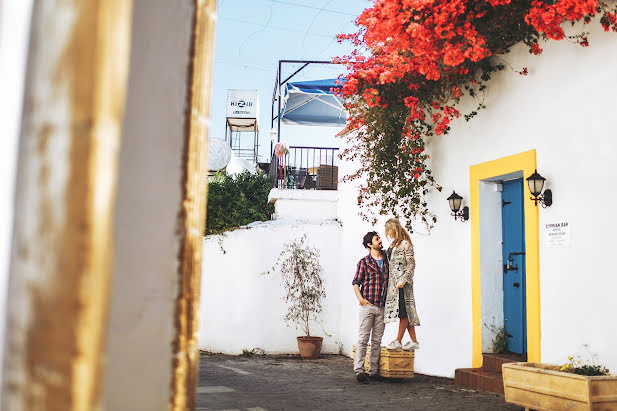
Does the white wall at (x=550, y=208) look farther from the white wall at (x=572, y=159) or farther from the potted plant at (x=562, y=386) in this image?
the potted plant at (x=562, y=386)

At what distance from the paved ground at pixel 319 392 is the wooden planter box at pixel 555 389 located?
43 cm

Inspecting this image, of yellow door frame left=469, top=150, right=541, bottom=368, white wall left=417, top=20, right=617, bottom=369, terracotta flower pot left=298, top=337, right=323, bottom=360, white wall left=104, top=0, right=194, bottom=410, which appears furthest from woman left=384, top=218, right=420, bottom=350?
white wall left=104, top=0, right=194, bottom=410

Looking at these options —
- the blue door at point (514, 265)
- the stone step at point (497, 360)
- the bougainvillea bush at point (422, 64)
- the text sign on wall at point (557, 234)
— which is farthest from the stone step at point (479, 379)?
the bougainvillea bush at point (422, 64)

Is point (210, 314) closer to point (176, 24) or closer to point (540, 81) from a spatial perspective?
point (540, 81)

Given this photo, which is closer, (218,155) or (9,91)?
(9,91)

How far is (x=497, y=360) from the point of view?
6969mm

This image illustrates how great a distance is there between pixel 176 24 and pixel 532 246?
19.8 feet

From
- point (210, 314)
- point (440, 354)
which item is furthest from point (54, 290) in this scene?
point (210, 314)

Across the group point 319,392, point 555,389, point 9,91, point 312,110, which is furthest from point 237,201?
point 9,91

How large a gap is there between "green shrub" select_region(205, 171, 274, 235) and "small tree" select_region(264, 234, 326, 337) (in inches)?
127

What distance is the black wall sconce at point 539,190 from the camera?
6.15 meters

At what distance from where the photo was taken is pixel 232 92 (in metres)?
28.4

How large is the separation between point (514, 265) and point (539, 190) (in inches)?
51.8

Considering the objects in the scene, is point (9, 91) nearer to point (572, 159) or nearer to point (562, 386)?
point (562, 386)
